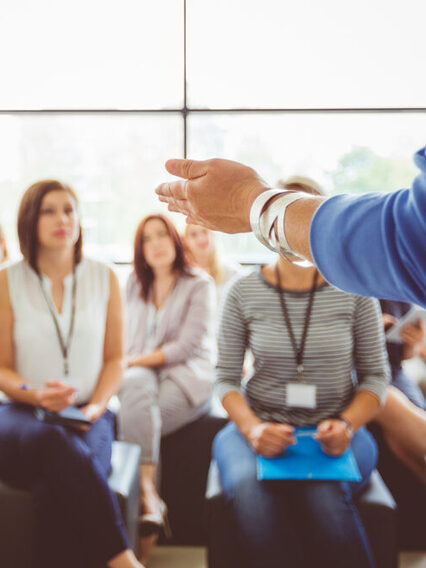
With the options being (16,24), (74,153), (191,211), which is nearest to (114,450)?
(191,211)

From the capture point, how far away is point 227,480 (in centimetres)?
153

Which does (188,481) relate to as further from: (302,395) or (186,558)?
(302,395)

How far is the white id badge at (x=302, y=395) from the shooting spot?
5.41 ft

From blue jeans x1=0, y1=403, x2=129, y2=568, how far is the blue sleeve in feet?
4.50

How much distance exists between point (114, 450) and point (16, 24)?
3801 mm

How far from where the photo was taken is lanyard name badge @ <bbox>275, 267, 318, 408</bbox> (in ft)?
5.41

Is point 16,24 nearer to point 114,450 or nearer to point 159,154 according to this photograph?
point 159,154

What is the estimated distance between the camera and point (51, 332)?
1.97 meters

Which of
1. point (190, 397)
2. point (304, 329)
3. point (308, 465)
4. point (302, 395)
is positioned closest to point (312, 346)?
point (304, 329)

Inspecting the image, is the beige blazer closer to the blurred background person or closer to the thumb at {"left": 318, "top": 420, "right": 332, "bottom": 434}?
the thumb at {"left": 318, "top": 420, "right": 332, "bottom": 434}

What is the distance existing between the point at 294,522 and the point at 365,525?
34cm

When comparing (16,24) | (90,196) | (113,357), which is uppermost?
(16,24)

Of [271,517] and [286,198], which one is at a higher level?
[286,198]

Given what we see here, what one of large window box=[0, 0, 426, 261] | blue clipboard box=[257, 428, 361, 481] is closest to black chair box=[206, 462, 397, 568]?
blue clipboard box=[257, 428, 361, 481]
